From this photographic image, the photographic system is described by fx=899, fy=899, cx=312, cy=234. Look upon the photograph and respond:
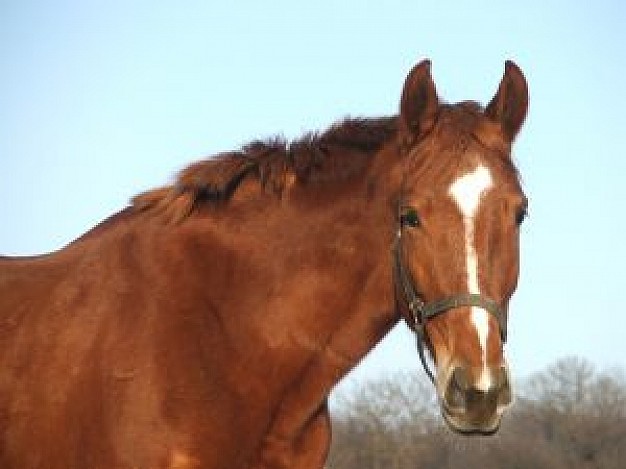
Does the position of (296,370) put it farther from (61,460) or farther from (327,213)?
(61,460)

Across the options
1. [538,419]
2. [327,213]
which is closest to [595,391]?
[538,419]

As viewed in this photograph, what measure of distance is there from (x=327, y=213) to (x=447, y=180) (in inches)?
42.3

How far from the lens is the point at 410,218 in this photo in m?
5.44

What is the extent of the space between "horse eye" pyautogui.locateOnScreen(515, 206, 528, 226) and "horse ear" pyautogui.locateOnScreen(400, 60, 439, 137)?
845mm

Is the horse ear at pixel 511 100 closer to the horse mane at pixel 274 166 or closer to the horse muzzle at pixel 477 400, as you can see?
the horse mane at pixel 274 166

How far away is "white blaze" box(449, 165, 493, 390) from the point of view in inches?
194

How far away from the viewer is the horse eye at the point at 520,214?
5.39 meters

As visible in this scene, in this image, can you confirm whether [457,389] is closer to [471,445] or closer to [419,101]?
[419,101]

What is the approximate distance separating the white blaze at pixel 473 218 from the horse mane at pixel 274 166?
43.3 inches

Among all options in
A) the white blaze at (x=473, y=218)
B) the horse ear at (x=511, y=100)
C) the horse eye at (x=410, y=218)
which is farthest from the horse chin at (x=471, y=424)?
the horse ear at (x=511, y=100)

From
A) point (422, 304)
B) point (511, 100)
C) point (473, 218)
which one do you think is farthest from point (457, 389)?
point (511, 100)

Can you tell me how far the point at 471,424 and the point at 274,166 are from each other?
92.9 inches

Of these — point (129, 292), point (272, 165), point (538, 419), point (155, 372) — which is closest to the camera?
point (155, 372)

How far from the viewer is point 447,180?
5.33m
